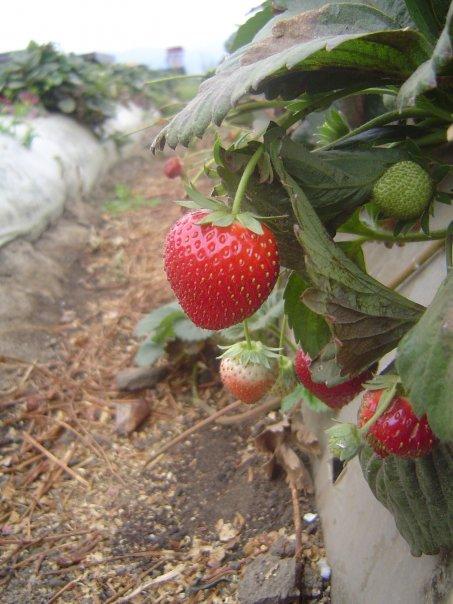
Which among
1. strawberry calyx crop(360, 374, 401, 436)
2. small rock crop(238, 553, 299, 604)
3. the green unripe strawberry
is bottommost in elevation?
small rock crop(238, 553, 299, 604)

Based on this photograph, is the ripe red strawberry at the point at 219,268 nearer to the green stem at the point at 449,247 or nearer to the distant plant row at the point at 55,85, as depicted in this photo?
the green stem at the point at 449,247

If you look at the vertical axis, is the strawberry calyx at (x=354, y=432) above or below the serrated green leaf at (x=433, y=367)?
below

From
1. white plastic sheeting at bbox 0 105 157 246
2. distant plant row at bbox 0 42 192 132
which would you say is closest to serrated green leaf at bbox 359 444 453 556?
white plastic sheeting at bbox 0 105 157 246

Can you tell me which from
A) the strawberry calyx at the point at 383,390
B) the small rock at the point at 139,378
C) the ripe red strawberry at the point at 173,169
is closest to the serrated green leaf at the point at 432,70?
the strawberry calyx at the point at 383,390

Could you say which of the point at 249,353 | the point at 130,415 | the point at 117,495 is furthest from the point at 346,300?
the point at 130,415

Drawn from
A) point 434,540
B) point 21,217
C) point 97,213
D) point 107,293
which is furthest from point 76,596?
point 97,213

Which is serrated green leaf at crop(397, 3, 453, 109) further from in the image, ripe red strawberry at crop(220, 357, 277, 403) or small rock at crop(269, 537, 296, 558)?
small rock at crop(269, 537, 296, 558)

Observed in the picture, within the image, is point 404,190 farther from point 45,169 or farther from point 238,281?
point 45,169
